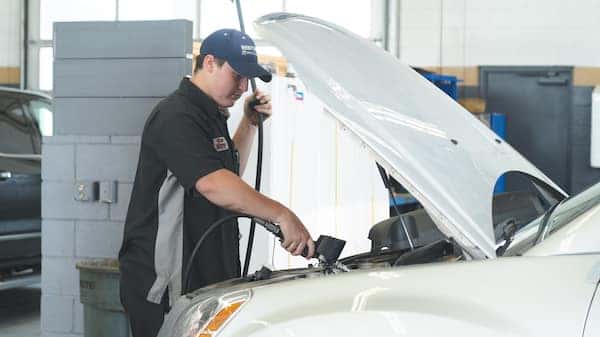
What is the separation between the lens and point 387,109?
2854 millimetres

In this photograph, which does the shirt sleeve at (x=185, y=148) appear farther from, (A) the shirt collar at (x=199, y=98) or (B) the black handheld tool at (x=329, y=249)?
(B) the black handheld tool at (x=329, y=249)

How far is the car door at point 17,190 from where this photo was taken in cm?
677

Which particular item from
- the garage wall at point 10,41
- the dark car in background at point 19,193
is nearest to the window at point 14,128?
the dark car in background at point 19,193

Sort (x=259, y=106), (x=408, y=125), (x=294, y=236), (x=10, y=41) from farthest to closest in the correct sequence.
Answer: (x=10, y=41), (x=259, y=106), (x=294, y=236), (x=408, y=125)

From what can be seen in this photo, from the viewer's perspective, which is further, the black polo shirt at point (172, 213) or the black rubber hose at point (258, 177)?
the black rubber hose at point (258, 177)

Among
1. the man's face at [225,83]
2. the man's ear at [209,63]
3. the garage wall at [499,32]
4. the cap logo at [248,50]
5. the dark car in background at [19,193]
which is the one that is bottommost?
the dark car in background at [19,193]

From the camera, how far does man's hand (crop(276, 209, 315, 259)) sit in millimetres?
3195

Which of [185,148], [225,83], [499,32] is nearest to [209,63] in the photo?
[225,83]

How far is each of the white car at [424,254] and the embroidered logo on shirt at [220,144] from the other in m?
0.64

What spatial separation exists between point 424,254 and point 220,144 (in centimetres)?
102

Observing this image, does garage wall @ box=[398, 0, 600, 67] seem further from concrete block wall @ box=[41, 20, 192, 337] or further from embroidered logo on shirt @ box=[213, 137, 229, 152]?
embroidered logo on shirt @ box=[213, 137, 229, 152]

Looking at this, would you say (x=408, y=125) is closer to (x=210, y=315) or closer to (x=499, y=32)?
(x=210, y=315)

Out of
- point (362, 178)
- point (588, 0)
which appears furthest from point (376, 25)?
point (362, 178)

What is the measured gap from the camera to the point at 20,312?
739 cm
